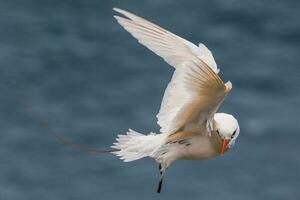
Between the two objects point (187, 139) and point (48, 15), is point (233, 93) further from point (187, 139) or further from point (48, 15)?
point (187, 139)

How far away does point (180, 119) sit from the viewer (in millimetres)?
12477

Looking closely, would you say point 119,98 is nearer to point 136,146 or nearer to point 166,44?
point 166,44

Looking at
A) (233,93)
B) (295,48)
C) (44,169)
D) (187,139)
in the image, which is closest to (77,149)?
(44,169)

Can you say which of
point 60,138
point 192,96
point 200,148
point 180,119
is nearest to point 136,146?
point 180,119

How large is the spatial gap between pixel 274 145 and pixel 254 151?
50 centimetres

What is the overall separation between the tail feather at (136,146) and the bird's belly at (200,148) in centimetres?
28

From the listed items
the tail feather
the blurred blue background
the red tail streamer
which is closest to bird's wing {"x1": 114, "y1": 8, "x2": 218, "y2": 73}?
the tail feather

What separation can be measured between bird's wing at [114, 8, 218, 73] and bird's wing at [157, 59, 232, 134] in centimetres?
22

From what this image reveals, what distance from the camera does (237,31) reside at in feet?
79.0

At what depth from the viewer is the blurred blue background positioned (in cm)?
2216

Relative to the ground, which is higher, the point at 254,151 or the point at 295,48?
the point at 295,48

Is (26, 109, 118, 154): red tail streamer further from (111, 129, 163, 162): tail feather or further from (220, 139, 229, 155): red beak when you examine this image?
(220, 139, 229, 155): red beak

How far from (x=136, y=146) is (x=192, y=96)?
83 centimetres

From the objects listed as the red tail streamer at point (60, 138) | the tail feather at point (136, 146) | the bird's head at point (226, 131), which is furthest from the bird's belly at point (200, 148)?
the red tail streamer at point (60, 138)
